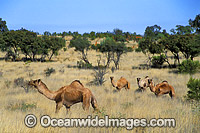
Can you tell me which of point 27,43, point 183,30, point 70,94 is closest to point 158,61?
point 27,43

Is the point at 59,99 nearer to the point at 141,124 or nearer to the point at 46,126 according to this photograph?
the point at 46,126

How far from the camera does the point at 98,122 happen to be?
4801mm

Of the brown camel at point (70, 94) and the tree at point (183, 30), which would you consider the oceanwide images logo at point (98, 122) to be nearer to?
the brown camel at point (70, 94)

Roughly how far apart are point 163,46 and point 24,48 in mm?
31466

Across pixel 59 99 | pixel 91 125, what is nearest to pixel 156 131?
pixel 91 125

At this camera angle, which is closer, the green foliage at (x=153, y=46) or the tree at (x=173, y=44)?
the tree at (x=173, y=44)

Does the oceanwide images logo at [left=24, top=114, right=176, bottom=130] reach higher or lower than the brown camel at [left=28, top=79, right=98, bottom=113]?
lower

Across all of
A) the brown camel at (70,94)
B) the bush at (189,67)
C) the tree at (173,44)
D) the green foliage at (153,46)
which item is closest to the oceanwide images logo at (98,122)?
the brown camel at (70,94)

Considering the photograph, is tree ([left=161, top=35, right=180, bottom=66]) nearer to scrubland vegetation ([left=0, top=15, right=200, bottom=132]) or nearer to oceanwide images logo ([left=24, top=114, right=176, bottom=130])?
scrubland vegetation ([left=0, top=15, right=200, bottom=132])

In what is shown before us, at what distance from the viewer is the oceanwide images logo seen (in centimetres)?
459

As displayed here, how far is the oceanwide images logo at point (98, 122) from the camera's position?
4.59 metres

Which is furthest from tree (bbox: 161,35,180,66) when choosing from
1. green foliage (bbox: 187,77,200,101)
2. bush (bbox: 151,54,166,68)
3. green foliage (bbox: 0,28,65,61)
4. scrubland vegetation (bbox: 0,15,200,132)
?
green foliage (bbox: 0,28,65,61)

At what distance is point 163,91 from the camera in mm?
8688

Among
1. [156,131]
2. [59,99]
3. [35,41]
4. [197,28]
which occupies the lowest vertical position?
[156,131]
